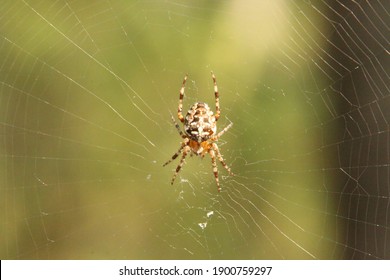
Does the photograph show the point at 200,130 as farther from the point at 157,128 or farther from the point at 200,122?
the point at 157,128

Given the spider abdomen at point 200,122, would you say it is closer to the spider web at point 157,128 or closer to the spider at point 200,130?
the spider at point 200,130

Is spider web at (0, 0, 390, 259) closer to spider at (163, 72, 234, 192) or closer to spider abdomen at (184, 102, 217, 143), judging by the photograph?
Answer: spider at (163, 72, 234, 192)

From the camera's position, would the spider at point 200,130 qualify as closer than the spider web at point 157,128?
Yes

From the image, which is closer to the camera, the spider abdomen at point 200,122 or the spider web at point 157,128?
the spider abdomen at point 200,122

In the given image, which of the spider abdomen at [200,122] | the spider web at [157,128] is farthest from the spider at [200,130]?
the spider web at [157,128]

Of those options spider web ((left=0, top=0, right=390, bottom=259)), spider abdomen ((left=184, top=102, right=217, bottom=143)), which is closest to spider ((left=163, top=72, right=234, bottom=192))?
spider abdomen ((left=184, top=102, right=217, bottom=143))

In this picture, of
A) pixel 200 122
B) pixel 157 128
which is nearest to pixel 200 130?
pixel 200 122

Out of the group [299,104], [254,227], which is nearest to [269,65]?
[299,104]
